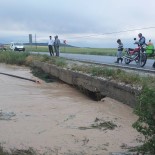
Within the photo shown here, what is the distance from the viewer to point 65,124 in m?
9.80

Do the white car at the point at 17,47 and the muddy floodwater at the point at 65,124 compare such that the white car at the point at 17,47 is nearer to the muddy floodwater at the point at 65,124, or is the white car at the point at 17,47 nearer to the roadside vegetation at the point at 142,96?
the roadside vegetation at the point at 142,96

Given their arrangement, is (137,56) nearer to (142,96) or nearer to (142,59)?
(142,59)

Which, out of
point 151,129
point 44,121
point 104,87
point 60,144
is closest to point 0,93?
Answer: point 104,87

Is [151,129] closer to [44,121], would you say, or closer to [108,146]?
[108,146]

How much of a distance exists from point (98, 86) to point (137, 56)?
27.4 feet

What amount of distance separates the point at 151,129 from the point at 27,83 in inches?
554

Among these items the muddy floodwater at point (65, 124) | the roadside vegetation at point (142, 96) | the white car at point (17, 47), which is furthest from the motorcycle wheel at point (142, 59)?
the white car at point (17, 47)

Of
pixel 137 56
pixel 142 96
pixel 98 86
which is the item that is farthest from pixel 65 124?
pixel 137 56

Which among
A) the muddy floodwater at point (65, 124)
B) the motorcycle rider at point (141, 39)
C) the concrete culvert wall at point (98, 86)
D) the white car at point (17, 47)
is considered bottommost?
the muddy floodwater at point (65, 124)

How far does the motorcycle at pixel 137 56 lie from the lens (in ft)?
66.3

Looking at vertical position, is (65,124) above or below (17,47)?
below

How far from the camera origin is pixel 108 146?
7.76 meters

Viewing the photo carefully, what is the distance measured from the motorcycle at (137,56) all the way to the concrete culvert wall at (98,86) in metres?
4.21

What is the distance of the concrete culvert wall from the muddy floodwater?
9.6 inches
